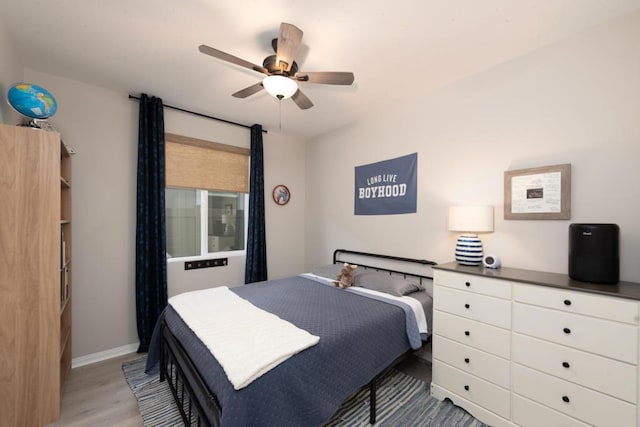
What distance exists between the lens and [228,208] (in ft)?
12.2

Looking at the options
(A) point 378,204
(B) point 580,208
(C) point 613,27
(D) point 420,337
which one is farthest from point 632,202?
(A) point 378,204

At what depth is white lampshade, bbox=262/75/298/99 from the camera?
1.84 metres

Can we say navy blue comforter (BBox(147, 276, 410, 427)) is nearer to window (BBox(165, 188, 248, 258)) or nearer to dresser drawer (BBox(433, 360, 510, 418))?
dresser drawer (BBox(433, 360, 510, 418))

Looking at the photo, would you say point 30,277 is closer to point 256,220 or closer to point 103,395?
point 103,395

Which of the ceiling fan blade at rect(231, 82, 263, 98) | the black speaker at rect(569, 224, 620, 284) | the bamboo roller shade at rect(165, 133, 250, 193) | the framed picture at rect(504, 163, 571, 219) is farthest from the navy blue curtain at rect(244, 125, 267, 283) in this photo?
the black speaker at rect(569, 224, 620, 284)

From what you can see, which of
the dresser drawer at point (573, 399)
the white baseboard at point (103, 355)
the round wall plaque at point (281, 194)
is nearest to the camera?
the dresser drawer at point (573, 399)

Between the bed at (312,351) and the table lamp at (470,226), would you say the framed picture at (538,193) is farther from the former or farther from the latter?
the bed at (312,351)

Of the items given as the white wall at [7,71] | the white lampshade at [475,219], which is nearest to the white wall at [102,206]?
the white wall at [7,71]

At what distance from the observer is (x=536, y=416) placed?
1617 mm

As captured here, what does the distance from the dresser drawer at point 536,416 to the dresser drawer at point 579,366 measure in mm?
229

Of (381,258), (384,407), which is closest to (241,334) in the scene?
(384,407)

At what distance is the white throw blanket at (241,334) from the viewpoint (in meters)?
1.31

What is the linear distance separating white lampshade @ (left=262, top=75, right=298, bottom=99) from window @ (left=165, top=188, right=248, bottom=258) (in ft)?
6.68

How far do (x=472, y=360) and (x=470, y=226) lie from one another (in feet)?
3.34
